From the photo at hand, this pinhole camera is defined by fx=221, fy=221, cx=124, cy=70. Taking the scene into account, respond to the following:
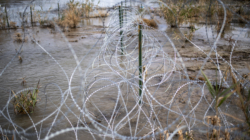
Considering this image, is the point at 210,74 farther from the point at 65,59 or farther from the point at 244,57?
the point at 65,59

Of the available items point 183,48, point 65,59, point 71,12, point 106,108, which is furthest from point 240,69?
point 71,12

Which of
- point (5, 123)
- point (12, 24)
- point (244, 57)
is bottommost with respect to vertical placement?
point (5, 123)

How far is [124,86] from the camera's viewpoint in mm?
3727

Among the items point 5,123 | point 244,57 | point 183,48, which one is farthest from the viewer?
point 183,48

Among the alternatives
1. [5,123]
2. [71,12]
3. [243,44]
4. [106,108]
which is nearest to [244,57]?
[243,44]

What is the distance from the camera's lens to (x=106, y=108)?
3.00 meters

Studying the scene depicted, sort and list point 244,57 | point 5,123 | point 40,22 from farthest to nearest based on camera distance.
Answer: point 40,22
point 244,57
point 5,123

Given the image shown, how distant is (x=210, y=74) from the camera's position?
13.4ft

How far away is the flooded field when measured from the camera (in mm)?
1766

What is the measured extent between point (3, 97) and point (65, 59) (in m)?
2.10

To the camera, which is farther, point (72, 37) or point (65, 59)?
point (72, 37)

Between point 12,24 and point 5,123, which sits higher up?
point 12,24

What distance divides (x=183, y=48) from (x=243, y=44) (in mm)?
1709

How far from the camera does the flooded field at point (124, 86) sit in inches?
69.5
